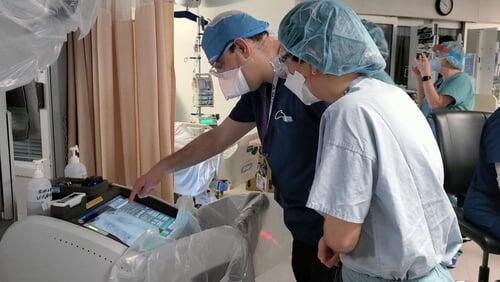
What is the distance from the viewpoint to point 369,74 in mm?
1028

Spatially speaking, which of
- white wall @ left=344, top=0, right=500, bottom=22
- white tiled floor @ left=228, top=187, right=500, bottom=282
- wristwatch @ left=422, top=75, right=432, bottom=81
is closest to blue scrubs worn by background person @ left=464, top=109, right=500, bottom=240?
white tiled floor @ left=228, top=187, right=500, bottom=282

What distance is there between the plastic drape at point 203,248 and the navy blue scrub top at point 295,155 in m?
0.17

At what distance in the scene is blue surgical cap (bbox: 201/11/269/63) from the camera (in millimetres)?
1324

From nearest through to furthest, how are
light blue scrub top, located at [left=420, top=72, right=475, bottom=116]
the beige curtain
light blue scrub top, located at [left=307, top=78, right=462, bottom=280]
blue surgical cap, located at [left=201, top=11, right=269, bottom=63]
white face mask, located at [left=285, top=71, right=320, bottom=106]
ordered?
light blue scrub top, located at [left=307, top=78, right=462, bottom=280] < white face mask, located at [left=285, top=71, right=320, bottom=106] < blue surgical cap, located at [left=201, top=11, right=269, bottom=63] < the beige curtain < light blue scrub top, located at [left=420, top=72, right=475, bottom=116]

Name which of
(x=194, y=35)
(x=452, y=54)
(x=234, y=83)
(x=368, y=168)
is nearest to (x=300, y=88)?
(x=234, y=83)

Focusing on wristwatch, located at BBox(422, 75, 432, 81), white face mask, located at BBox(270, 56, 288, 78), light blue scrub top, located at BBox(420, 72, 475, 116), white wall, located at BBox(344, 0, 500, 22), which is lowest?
light blue scrub top, located at BBox(420, 72, 475, 116)

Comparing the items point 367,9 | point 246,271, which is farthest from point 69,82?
point 367,9

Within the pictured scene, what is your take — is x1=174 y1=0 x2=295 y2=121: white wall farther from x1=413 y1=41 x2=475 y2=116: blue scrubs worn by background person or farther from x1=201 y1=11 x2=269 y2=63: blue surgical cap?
x1=201 y1=11 x2=269 y2=63: blue surgical cap

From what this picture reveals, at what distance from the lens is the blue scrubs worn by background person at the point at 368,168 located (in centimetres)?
86

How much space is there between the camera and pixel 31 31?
950 millimetres

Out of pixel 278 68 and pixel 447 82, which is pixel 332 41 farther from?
pixel 447 82

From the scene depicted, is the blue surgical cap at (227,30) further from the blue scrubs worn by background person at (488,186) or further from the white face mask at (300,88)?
the blue scrubs worn by background person at (488,186)

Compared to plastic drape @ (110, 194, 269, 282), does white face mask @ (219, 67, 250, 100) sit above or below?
above

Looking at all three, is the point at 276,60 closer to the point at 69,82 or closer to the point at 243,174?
the point at 69,82
